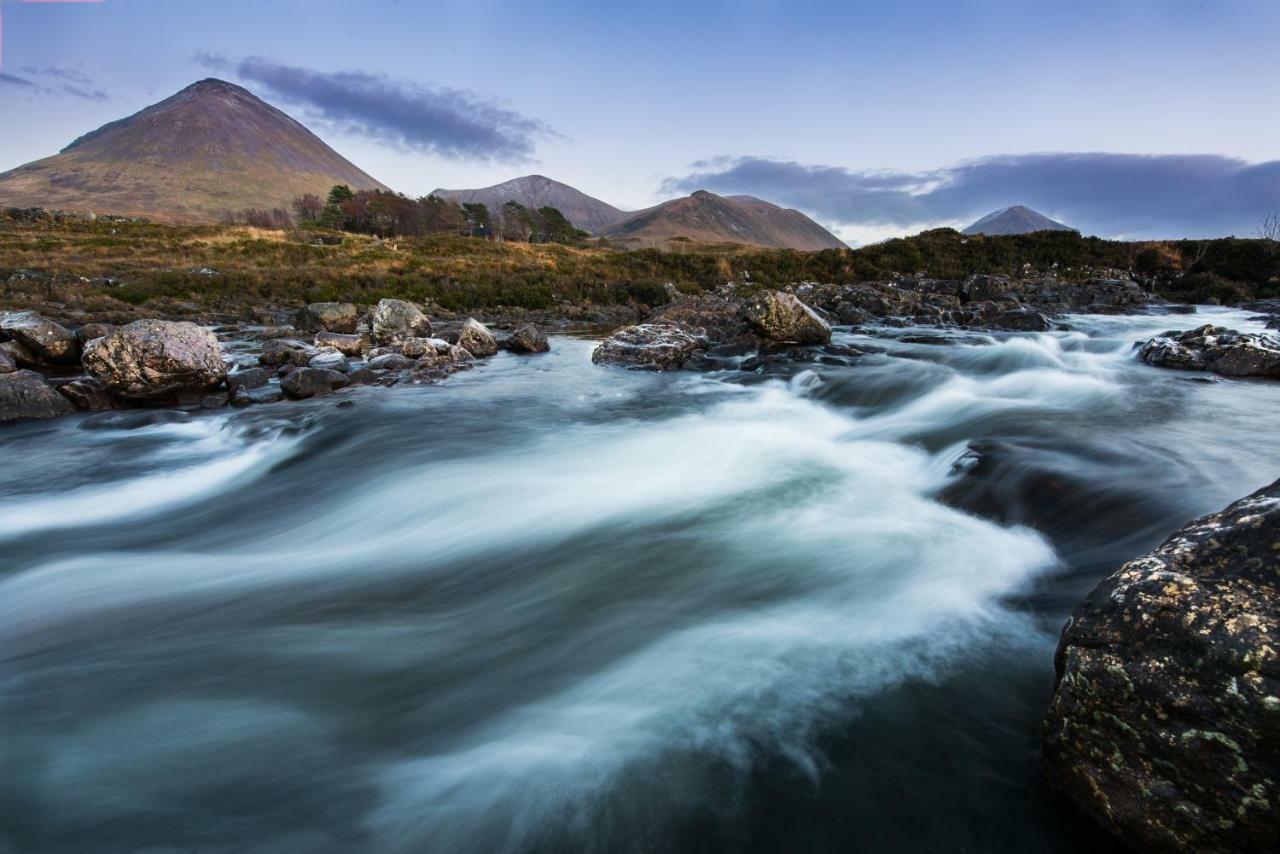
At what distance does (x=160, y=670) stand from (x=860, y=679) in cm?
455

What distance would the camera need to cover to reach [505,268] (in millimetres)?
35625

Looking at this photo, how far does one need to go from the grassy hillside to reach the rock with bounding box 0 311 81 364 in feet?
28.4

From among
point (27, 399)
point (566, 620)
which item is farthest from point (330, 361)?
point (566, 620)

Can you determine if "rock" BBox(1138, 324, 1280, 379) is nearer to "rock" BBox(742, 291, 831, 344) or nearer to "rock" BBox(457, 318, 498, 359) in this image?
"rock" BBox(742, 291, 831, 344)

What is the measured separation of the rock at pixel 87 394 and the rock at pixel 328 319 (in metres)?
8.87

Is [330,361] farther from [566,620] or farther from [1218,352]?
[1218,352]

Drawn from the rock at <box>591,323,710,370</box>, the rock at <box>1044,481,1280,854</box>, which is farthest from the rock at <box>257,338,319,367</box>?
the rock at <box>1044,481,1280,854</box>

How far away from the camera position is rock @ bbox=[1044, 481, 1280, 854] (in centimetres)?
206

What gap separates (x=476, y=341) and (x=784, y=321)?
827 centimetres

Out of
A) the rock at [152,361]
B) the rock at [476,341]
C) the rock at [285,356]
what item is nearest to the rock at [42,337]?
the rock at [152,361]

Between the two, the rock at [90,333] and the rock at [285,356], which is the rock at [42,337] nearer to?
the rock at [90,333]

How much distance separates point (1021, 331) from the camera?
17.5m

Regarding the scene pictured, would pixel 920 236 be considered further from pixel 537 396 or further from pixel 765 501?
pixel 765 501

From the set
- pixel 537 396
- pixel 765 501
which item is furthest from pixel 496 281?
pixel 765 501
